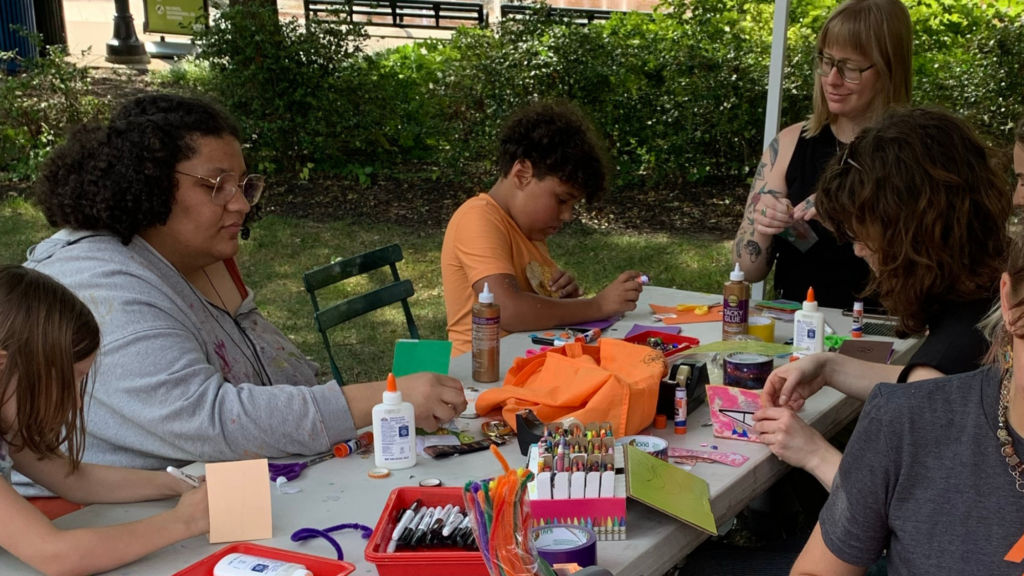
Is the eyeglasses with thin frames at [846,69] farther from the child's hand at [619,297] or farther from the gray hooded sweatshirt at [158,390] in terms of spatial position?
the gray hooded sweatshirt at [158,390]

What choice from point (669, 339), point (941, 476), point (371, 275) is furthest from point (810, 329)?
point (371, 275)

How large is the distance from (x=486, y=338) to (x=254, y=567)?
1.13 m

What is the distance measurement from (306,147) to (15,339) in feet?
Result: 23.9

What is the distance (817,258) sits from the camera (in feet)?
11.9

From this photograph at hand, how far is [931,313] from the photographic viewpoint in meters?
2.26

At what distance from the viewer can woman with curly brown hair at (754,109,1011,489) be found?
217 centimetres

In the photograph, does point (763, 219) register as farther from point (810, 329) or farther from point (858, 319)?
point (810, 329)

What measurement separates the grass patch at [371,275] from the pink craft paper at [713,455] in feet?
10.6

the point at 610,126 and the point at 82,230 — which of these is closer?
the point at 82,230

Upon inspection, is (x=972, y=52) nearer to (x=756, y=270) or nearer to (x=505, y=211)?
(x=756, y=270)

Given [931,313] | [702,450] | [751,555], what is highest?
[931,313]

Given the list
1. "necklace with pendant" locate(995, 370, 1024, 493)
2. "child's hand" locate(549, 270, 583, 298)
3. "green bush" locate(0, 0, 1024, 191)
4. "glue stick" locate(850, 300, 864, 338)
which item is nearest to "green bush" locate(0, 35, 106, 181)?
"green bush" locate(0, 0, 1024, 191)

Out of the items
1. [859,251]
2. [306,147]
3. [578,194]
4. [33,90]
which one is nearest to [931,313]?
[859,251]

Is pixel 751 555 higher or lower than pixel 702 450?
lower
